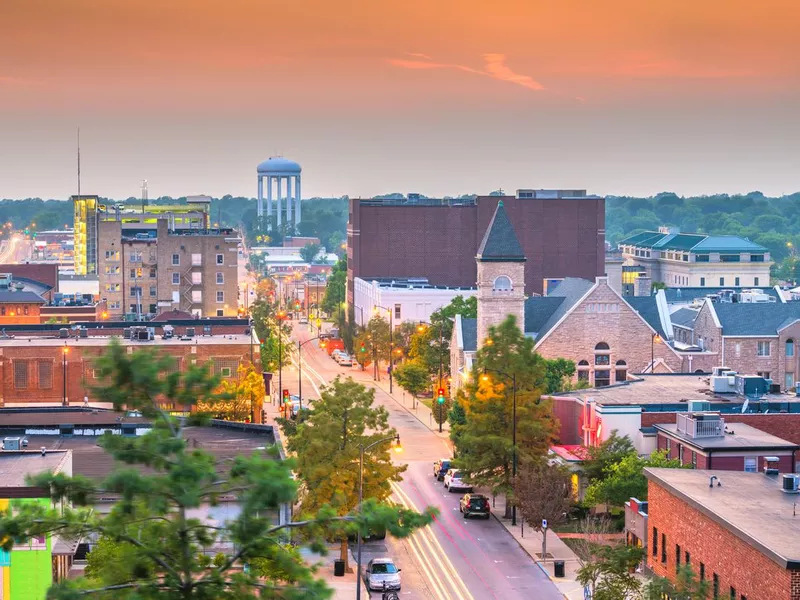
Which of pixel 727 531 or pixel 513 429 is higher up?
pixel 513 429

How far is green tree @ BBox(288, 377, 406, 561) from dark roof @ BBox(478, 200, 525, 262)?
41.2 meters

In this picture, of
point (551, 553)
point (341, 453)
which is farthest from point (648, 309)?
point (341, 453)

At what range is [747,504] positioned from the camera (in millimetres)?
50719

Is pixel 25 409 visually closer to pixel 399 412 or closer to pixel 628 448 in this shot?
pixel 628 448

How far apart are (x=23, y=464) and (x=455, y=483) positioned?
3184 centimetres

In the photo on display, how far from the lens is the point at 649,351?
10856cm

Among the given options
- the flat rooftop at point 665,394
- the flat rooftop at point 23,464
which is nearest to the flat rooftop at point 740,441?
the flat rooftop at point 665,394

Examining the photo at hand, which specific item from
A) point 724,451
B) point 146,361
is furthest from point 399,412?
point 146,361

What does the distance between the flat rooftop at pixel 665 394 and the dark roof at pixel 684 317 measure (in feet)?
95.3

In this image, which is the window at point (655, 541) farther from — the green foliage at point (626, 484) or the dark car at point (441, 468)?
the dark car at point (441, 468)

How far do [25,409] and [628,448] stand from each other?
31.0 meters

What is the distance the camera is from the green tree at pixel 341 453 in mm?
65062

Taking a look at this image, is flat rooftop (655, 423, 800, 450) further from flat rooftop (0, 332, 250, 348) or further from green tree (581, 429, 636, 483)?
flat rooftop (0, 332, 250, 348)

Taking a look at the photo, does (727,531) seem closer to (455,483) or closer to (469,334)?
(455,483)
